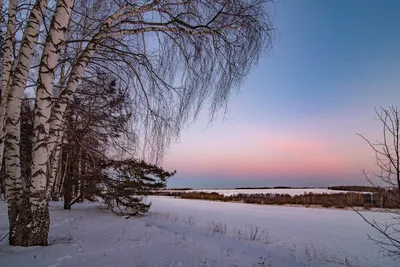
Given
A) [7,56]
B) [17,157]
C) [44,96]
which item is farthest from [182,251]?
[7,56]

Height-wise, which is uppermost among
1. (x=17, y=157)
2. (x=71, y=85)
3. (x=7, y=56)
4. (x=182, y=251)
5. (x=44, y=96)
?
(x=7, y=56)

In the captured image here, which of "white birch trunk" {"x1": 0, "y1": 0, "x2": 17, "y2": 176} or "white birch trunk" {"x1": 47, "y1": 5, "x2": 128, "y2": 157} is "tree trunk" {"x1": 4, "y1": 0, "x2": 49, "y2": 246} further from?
"white birch trunk" {"x1": 0, "y1": 0, "x2": 17, "y2": 176}

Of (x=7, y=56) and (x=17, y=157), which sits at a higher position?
(x=7, y=56)

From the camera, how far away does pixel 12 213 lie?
4246 mm

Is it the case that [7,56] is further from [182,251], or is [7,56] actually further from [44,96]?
[182,251]

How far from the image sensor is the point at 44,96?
13.1ft

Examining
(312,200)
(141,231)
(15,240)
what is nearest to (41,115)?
(15,240)

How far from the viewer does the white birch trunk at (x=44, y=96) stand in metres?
3.94

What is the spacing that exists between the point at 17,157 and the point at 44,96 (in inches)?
43.7

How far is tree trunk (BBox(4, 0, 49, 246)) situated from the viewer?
403 centimetres

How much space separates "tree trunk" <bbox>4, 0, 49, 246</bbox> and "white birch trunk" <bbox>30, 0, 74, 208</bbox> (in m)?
0.24

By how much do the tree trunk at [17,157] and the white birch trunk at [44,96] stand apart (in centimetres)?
24

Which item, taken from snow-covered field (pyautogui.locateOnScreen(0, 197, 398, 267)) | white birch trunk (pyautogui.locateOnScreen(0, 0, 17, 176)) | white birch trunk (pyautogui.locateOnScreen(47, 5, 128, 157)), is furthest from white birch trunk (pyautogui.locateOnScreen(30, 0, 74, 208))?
white birch trunk (pyautogui.locateOnScreen(0, 0, 17, 176))

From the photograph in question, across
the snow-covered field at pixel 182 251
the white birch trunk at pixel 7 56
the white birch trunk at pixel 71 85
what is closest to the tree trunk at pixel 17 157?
the snow-covered field at pixel 182 251
